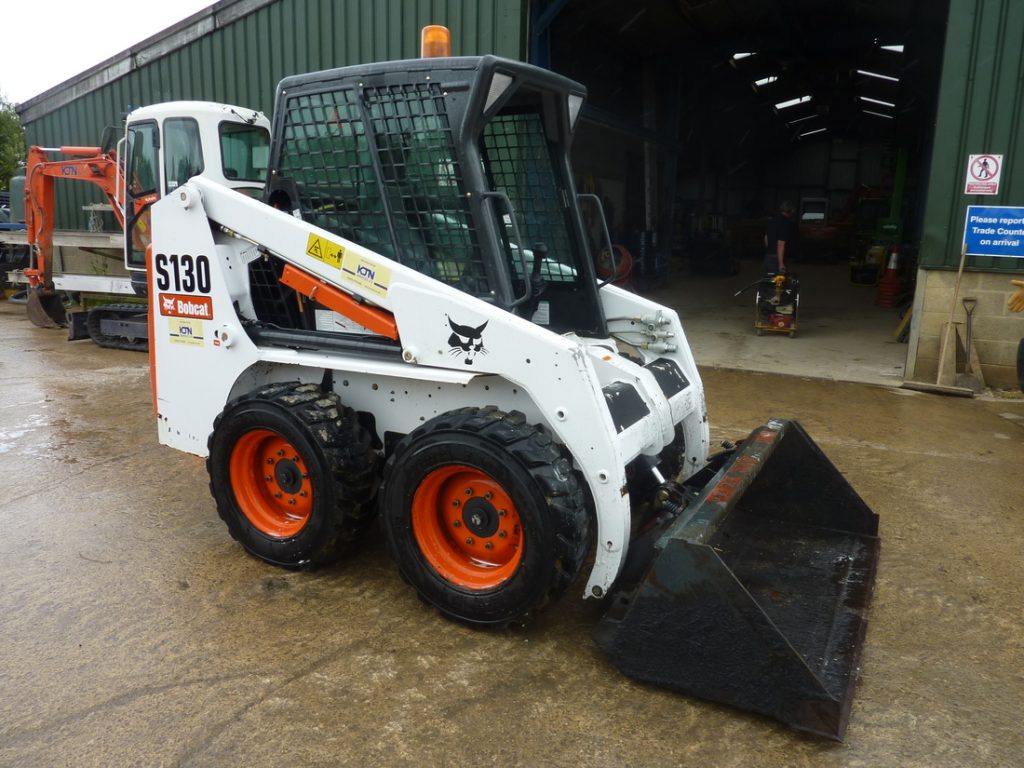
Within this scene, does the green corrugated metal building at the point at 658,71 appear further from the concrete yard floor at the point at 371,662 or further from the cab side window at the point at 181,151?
the concrete yard floor at the point at 371,662

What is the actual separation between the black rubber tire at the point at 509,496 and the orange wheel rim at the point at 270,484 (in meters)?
0.63

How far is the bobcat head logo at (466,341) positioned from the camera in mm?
3098

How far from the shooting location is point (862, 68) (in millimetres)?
19016

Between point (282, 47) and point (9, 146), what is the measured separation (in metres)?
20.1

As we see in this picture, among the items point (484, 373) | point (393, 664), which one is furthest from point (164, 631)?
point (484, 373)

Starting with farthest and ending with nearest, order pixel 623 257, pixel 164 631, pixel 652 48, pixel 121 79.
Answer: pixel 652 48 → pixel 623 257 → pixel 121 79 → pixel 164 631

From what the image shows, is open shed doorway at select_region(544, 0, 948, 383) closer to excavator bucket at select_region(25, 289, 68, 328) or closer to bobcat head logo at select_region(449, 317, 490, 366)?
bobcat head logo at select_region(449, 317, 490, 366)

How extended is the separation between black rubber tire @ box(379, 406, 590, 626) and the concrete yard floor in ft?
0.60

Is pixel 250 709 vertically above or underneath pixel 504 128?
underneath

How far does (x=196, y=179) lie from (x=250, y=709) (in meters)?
2.41

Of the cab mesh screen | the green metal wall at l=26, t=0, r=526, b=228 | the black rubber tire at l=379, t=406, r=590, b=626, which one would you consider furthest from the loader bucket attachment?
the green metal wall at l=26, t=0, r=526, b=228

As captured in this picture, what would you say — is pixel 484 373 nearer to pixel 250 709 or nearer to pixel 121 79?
pixel 250 709

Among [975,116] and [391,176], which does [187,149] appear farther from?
[975,116]

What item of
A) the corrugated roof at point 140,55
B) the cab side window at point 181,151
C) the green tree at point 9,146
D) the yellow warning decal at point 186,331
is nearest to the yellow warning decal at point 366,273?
the yellow warning decal at point 186,331
